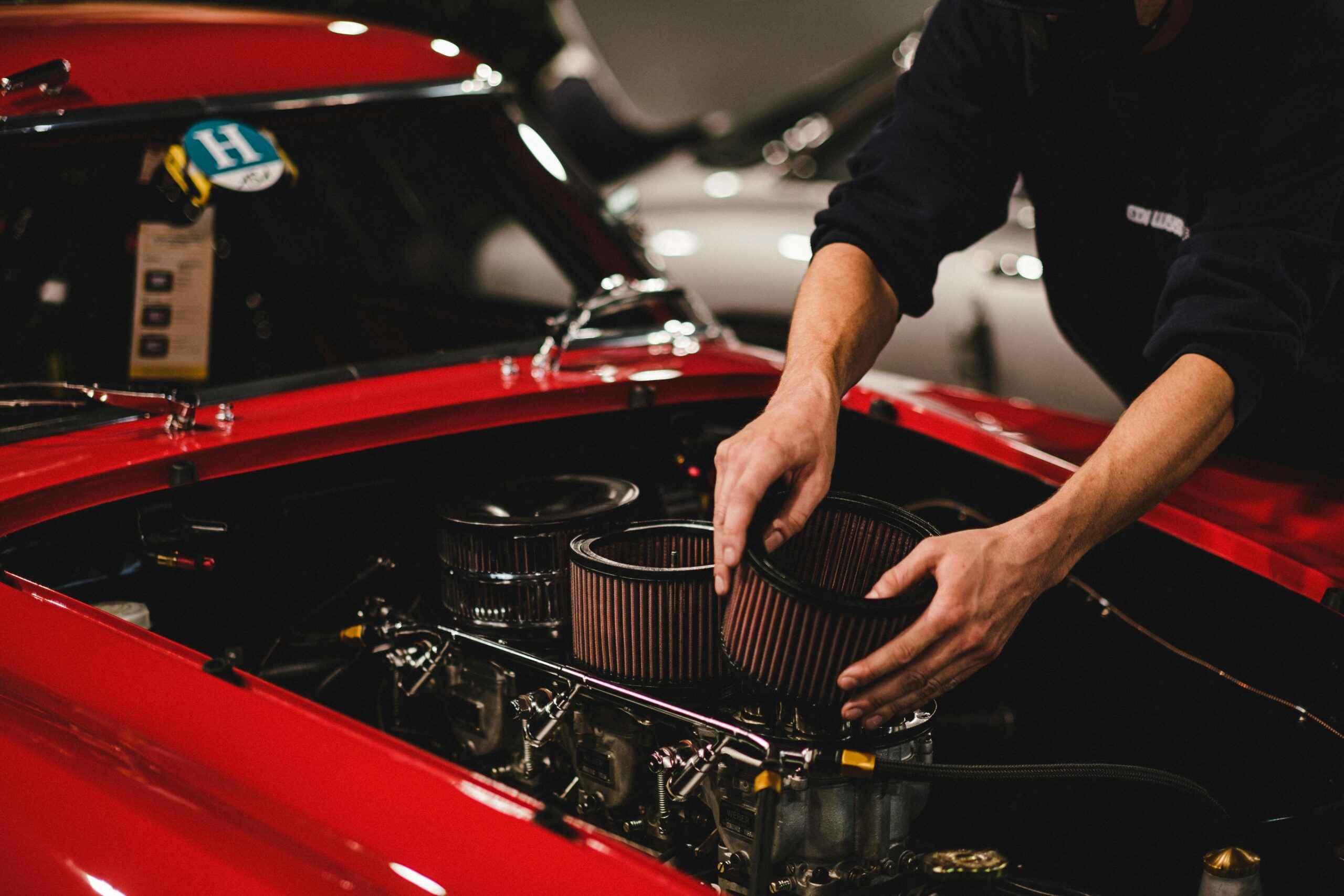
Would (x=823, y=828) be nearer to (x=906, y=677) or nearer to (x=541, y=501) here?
(x=906, y=677)

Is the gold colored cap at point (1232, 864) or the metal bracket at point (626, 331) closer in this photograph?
the gold colored cap at point (1232, 864)

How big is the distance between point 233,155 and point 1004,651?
1199 millimetres

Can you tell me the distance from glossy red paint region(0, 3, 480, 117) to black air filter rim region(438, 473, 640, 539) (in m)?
0.74

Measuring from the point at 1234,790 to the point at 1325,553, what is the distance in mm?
290

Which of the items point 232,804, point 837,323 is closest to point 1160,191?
point 837,323

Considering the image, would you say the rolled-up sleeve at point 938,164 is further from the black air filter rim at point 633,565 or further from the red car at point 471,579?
the black air filter rim at point 633,565

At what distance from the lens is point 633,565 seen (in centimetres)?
106

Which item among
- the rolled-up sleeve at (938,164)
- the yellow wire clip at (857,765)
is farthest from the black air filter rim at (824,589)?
the rolled-up sleeve at (938,164)

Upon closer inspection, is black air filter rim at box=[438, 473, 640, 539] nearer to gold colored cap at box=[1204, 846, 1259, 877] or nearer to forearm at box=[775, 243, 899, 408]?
forearm at box=[775, 243, 899, 408]

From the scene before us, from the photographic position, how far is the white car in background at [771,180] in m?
2.77

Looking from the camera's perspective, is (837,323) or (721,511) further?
(837,323)

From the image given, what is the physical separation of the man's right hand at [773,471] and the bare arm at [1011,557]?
A: 113 millimetres

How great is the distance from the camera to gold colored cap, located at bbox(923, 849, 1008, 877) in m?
0.82

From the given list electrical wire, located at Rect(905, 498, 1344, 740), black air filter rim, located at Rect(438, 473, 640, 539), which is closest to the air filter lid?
black air filter rim, located at Rect(438, 473, 640, 539)
